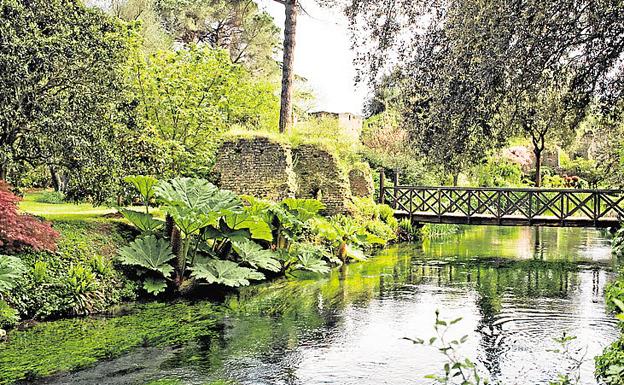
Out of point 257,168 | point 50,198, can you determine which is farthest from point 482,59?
point 50,198

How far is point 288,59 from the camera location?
19.2 meters

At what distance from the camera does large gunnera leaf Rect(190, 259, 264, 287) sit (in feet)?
37.9

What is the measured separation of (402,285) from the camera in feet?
42.4

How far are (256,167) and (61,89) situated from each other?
7216 millimetres

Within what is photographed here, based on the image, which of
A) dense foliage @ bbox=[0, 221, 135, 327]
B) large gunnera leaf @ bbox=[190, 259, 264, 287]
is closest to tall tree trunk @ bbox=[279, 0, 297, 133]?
large gunnera leaf @ bbox=[190, 259, 264, 287]

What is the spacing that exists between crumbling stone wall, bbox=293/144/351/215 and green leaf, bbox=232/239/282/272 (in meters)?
5.56

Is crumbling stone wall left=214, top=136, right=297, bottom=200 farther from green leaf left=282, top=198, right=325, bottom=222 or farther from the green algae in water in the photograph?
the green algae in water

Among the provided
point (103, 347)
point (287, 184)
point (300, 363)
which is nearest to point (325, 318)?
point (300, 363)

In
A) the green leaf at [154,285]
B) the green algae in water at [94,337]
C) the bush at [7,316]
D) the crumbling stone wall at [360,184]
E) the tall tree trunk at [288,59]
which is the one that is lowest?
the green algae in water at [94,337]

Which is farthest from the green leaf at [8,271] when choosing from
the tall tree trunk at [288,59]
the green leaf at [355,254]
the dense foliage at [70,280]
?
the tall tree trunk at [288,59]

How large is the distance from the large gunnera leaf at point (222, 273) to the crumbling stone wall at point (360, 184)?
984cm

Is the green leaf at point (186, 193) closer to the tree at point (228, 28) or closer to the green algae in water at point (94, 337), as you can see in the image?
the green algae in water at point (94, 337)

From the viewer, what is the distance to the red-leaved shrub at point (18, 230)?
9.85m

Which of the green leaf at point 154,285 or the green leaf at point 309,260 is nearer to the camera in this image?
the green leaf at point 154,285
